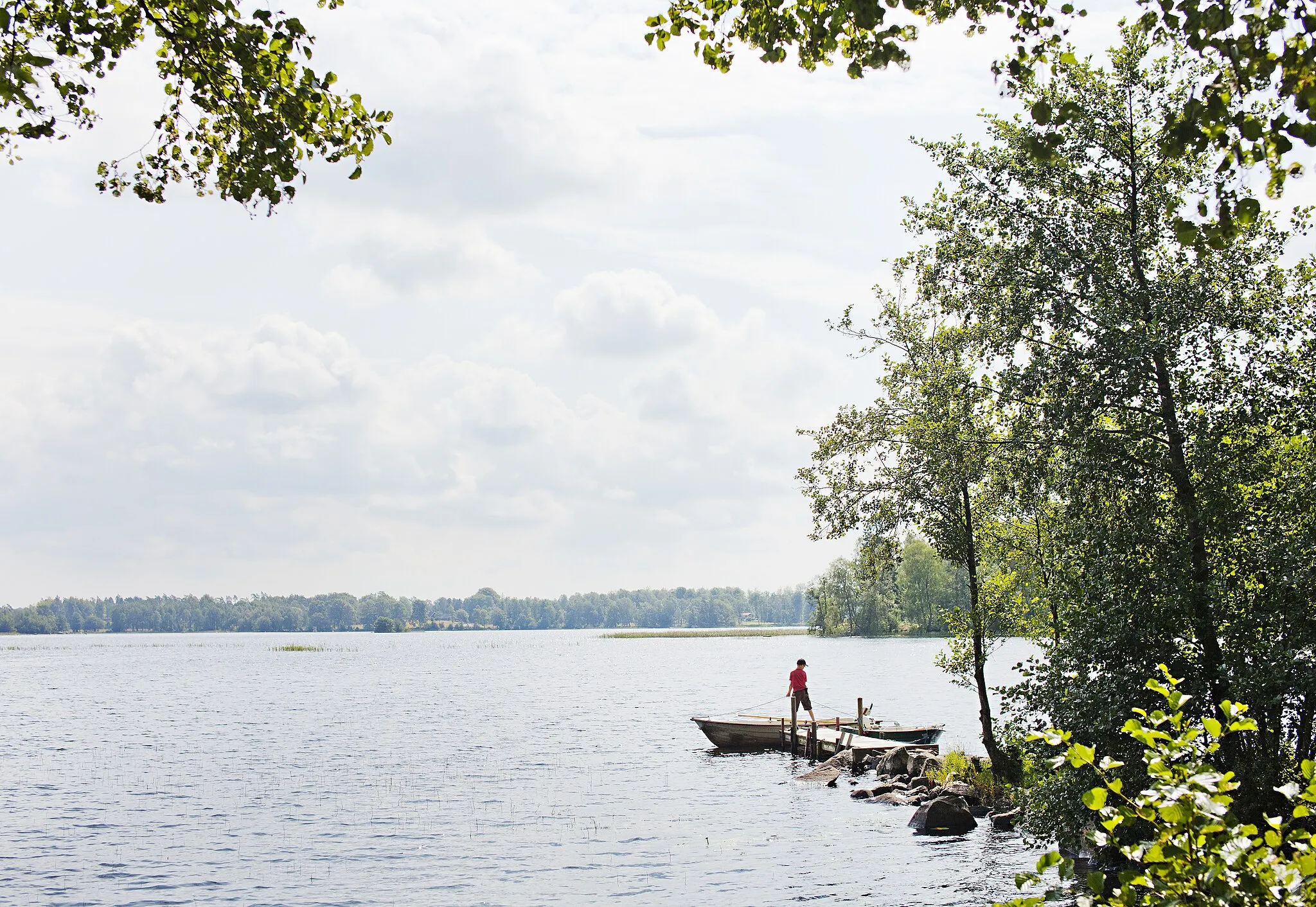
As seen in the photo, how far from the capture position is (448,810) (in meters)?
26.5

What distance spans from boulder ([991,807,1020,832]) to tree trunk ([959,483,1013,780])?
44.6 inches

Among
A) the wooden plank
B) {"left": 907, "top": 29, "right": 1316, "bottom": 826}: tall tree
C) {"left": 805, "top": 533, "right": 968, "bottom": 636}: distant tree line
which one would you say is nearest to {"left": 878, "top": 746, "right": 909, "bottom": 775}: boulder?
the wooden plank

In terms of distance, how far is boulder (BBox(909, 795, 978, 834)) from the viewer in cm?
2169

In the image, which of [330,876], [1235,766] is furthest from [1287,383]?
[330,876]

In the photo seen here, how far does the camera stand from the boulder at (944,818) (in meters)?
21.7

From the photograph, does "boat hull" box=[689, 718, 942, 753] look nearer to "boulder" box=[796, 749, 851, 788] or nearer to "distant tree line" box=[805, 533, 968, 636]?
"boulder" box=[796, 749, 851, 788]

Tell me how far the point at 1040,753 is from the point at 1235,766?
2.65 metres

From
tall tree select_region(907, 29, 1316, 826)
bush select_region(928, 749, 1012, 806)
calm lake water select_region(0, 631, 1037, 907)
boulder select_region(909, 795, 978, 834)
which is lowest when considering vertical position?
calm lake water select_region(0, 631, 1037, 907)

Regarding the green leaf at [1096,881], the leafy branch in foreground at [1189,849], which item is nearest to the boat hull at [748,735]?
the leafy branch in foreground at [1189,849]

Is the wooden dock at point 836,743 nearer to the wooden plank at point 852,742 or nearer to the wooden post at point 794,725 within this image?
the wooden plank at point 852,742

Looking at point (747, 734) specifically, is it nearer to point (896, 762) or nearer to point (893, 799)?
point (896, 762)

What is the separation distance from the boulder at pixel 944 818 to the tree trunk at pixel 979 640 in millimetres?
1354

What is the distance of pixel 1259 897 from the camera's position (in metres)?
3.92

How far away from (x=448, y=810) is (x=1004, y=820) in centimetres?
1377
